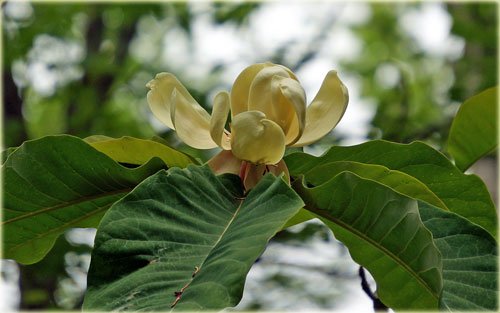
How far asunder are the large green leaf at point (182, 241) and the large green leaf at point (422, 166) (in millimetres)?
177

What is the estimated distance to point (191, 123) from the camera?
1106mm

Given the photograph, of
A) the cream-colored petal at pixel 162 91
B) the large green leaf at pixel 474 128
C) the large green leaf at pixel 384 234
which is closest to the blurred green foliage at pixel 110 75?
the large green leaf at pixel 474 128

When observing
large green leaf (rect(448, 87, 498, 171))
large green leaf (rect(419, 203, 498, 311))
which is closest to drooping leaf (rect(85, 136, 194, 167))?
large green leaf (rect(419, 203, 498, 311))

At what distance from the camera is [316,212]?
3.07 ft

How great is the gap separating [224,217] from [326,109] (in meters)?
0.28

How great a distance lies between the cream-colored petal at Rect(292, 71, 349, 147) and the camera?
1.08 m

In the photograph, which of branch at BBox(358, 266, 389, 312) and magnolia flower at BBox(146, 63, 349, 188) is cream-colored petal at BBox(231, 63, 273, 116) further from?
branch at BBox(358, 266, 389, 312)

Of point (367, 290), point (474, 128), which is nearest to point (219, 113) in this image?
point (367, 290)

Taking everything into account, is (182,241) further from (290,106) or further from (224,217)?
(290,106)

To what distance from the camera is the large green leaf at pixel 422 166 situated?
108 cm

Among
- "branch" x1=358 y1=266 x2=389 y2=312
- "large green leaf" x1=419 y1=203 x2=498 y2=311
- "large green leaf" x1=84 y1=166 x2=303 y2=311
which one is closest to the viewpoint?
"large green leaf" x1=84 y1=166 x2=303 y2=311

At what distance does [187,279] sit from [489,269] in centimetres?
37

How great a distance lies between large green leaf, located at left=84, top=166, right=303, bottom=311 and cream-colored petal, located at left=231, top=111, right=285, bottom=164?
0.08 m

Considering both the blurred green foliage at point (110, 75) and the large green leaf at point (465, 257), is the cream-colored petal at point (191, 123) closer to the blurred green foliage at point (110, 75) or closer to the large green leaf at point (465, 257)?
the large green leaf at point (465, 257)
